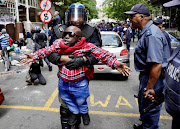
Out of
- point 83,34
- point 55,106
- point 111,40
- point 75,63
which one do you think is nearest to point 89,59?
point 75,63

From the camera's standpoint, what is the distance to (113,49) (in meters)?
6.47

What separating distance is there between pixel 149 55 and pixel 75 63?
3.22 feet

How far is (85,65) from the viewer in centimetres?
270

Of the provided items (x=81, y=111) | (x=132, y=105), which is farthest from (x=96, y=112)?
(x=81, y=111)

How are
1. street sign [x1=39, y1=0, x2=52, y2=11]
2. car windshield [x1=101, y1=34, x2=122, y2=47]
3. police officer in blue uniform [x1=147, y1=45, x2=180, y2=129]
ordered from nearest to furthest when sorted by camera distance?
police officer in blue uniform [x1=147, y1=45, x2=180, y2=129] < car windshield [x1=101, y1=34, x2=122, y2=47] < street sign [x1=39, y1=0, x2=52, y2=11]

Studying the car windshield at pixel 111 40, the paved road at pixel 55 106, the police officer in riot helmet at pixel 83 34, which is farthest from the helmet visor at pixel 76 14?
the car windshield at pixel 111 40

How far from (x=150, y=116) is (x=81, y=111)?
1.00 metres

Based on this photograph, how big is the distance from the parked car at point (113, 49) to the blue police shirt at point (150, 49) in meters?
3.69

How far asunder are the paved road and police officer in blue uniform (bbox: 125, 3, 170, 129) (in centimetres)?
93

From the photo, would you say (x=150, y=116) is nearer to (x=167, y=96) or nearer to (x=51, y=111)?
(x=167, y=96)

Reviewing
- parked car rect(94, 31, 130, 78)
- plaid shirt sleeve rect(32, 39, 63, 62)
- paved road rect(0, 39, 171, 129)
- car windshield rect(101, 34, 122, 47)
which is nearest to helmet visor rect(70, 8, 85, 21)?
plaid shirt sleeve rect(32, 39, 63, 62)

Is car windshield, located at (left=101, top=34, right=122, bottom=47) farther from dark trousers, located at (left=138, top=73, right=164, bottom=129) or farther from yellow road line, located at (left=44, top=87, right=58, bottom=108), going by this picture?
dark trousers, located at (left=138, top=73, right=164, bottom=129)

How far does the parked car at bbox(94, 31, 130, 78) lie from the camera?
6348 mm

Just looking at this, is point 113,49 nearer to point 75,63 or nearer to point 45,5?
point 75,63
